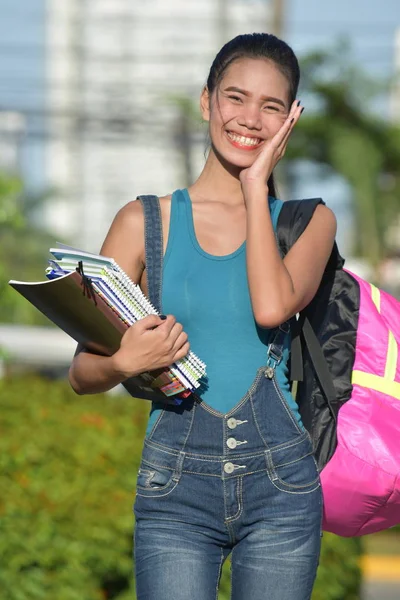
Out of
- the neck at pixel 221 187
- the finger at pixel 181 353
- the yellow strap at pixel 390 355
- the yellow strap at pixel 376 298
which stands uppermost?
the neck at pixel 221 187

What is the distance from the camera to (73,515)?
14.9 feet

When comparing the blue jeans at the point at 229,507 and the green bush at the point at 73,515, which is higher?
the blue jeans at the point at 229,507

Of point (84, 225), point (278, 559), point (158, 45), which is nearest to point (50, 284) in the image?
point (278, 559)

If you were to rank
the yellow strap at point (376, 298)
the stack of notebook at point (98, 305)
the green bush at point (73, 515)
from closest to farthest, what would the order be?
1. the stack of notebook at point (98, 305)
2. the yellow strap at point (376, 298)
3. the green bush at point (73, 515)

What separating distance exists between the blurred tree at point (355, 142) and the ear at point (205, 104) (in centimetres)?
1811

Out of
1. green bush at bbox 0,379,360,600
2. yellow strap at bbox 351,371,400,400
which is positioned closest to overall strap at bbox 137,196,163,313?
yellow strap at bbox 351,371,400,400

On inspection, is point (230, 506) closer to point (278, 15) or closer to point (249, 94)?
point (249, 94)

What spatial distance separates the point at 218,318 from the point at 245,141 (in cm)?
44

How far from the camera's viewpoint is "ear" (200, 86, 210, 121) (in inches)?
110

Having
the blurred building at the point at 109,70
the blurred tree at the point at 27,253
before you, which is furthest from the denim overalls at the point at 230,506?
the blurred building at the point at 109,70

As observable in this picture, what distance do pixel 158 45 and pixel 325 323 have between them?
44.4 meters

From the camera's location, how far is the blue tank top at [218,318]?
257 centimetres

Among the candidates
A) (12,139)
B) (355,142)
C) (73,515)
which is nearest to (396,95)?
(355,142)

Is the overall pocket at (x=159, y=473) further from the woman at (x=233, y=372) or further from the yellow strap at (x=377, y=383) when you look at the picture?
the yellow strap at (x=377, y=383)
